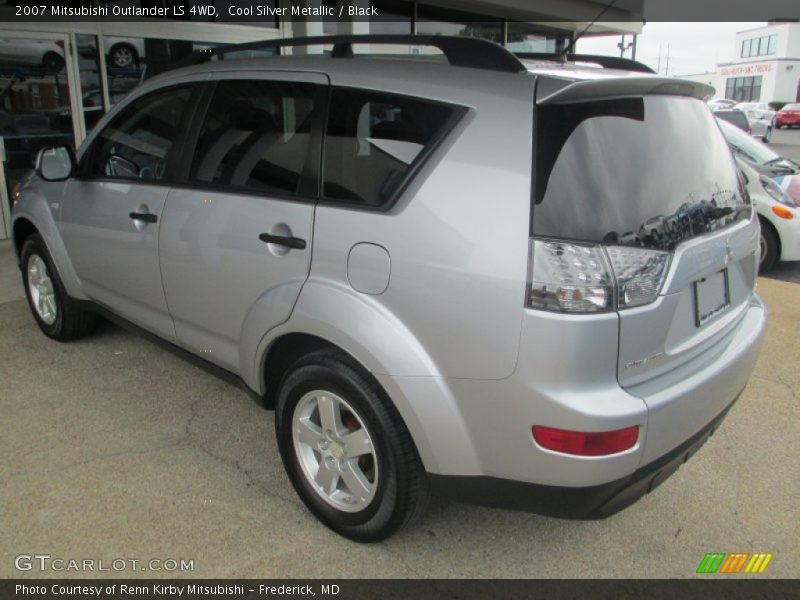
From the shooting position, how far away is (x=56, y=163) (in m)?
3.71

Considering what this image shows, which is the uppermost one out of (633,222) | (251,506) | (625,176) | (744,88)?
(744,88)

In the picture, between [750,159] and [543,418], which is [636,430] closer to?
[543,418]

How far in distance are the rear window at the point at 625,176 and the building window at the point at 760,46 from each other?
235ft

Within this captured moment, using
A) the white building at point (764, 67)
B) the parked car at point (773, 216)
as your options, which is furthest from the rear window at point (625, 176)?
the white building at point (764, 67)

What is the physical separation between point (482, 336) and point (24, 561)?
184cm

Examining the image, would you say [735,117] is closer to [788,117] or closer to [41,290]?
[41,290]

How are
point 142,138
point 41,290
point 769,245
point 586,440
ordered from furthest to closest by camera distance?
point 769,245
point 41,290
point 142,138
point 586,440

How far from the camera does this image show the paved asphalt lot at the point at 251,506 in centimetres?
243

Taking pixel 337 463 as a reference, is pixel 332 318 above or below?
above

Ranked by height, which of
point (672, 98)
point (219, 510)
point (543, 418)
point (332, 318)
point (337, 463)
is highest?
point (672, 98)

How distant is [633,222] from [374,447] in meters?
1.12

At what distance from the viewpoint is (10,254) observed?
6.70 metres

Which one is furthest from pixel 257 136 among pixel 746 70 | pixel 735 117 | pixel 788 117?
pixel 746 70

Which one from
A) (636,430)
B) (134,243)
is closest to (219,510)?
(134,243)
